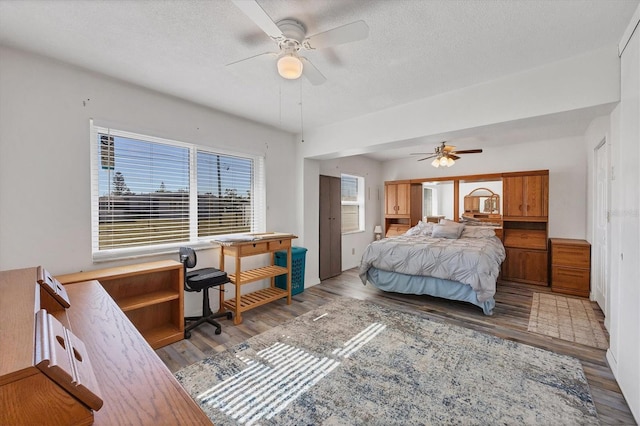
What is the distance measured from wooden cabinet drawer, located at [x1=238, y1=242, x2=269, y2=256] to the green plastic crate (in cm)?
65

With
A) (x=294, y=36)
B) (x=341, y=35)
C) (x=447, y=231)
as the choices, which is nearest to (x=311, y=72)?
(x=294, y=36)

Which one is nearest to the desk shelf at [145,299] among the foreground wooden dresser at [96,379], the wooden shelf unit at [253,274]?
the wooden shelf unit at [253,274]

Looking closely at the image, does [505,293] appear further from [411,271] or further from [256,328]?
[256,328]

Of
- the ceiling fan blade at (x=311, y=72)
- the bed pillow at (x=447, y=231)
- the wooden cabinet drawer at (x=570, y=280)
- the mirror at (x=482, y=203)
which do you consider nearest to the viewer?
the ceiling fan blade at (x=311, y=72)

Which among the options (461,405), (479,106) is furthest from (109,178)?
(479,106)

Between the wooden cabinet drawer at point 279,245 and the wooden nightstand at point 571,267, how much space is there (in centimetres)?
408

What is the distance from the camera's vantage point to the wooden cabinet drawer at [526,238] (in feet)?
15.1

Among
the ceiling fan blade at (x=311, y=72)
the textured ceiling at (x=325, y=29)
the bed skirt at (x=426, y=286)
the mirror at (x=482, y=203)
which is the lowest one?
the bed skirt at (x=426, y=286)

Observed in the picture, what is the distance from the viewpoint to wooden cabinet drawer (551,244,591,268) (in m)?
3.93

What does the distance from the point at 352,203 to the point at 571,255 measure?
3.80 m

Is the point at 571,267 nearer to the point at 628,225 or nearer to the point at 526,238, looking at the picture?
the point at 526,238

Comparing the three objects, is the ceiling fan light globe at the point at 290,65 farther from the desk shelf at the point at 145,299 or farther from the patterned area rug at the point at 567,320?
the patterned area rug at the point at 567,320

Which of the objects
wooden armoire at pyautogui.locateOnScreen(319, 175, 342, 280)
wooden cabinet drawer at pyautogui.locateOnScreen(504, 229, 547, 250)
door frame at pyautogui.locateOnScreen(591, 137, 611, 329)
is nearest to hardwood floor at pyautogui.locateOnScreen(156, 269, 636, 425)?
door frame at pyautogui.locateOnScreen(591, 137, 611, 329)

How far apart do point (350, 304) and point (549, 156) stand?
4.42 metres
